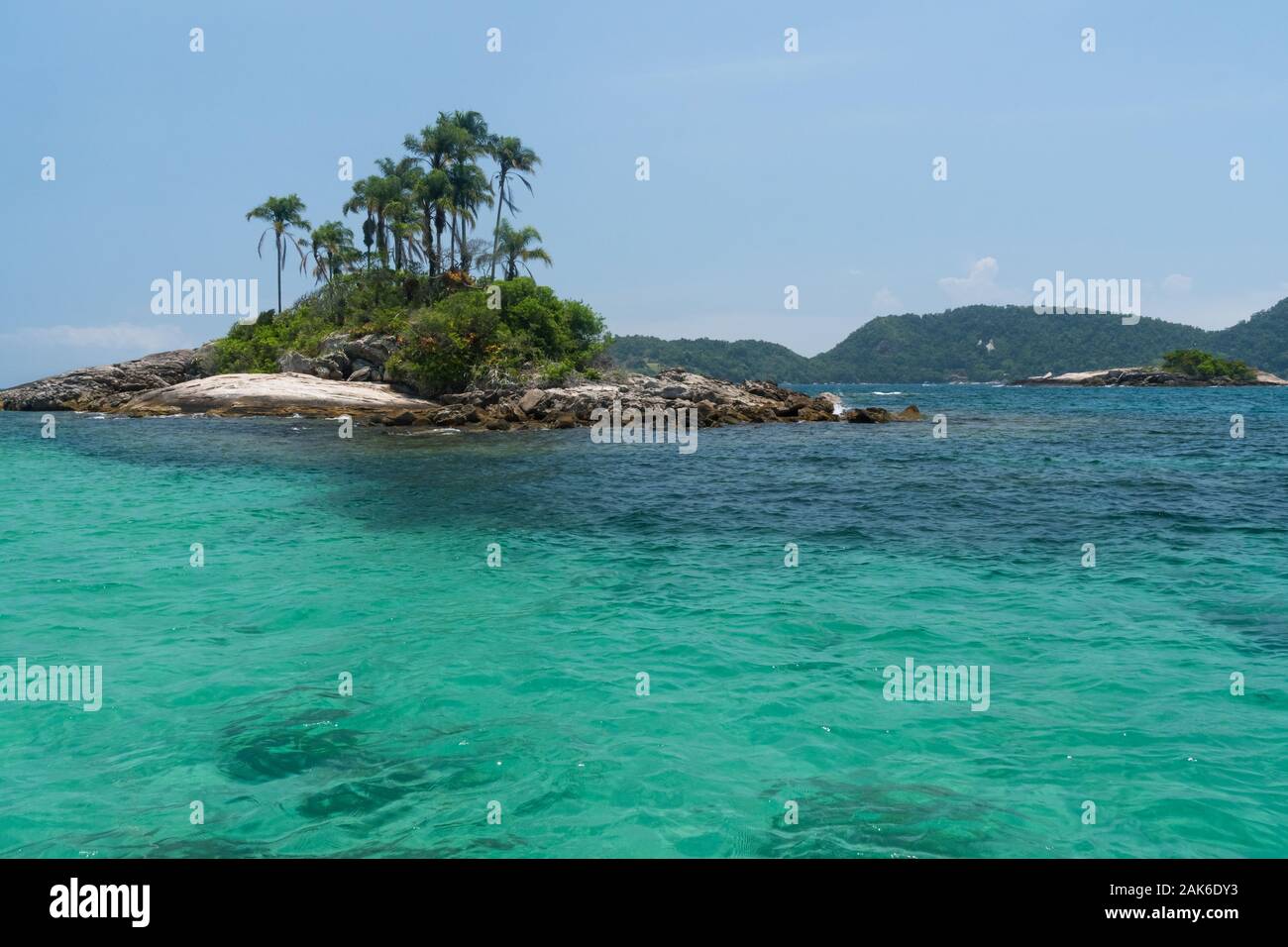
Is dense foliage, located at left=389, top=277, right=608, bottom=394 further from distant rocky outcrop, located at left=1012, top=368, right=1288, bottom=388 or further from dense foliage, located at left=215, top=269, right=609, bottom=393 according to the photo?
distant rocky outcrop, located at left=1012, top=368, right=1288, bottom=388

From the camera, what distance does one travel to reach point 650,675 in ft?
31.5

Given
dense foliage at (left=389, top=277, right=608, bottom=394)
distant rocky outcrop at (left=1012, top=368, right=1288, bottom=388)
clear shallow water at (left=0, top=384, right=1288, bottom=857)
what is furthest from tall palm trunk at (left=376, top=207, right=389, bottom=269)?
distant rocky outcrop at (left=1012, top=368, right=1288, bottom=388)

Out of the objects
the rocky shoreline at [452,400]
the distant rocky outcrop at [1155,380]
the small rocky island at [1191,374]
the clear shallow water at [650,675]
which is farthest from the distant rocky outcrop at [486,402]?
the small rocky island at [1191,374]

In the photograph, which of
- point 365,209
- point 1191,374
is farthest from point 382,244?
point 1191,374

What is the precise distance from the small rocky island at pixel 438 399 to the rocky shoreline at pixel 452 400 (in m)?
0.07

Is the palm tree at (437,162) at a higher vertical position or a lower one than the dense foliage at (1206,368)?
higher

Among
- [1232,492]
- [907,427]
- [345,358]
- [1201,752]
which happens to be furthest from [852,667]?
[345,358]

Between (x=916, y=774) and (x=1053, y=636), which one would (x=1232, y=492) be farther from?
(x=916, y=774)

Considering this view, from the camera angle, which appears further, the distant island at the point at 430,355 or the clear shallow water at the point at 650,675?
the distant island at the point at 430,355

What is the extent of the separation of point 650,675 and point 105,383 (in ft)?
283

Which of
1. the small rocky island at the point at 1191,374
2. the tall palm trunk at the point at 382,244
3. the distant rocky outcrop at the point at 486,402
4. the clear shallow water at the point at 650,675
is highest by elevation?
the tall palm trunk at the point at 382,244

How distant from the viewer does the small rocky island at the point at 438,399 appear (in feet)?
162

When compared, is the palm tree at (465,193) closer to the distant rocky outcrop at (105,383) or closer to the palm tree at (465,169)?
the palm tree at (465,169)

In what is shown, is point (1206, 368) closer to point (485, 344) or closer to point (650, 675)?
point (485, 344)
